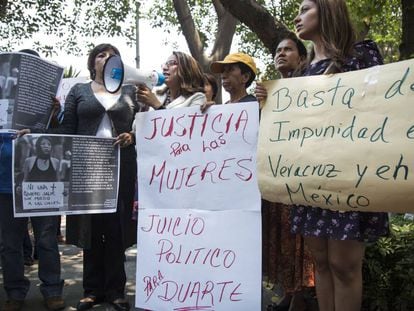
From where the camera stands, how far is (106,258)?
3.40 m

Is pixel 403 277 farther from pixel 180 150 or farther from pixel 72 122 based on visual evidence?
pixel 72 122

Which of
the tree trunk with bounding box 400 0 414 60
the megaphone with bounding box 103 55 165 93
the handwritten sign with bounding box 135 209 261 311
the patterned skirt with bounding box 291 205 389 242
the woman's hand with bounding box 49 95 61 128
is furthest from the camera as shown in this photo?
the tree trunk with bounding box 400 0 414 60

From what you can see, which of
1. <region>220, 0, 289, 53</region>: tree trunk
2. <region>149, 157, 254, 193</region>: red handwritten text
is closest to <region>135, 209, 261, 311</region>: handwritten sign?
<region>149, 157, 254, 193</region>: red handwritten text

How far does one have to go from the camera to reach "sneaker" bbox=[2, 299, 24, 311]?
10.7ft

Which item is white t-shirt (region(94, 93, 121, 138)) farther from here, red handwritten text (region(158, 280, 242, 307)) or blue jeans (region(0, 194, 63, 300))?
red handwritten text (region(158, 280, 242, 307))

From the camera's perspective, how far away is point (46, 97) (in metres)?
3.18

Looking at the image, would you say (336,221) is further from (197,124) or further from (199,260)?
(197,124)

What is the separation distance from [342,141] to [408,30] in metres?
2.62

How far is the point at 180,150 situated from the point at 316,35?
1.00m

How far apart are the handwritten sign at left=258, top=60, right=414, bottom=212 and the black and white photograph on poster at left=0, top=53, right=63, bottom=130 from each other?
151 centimetres

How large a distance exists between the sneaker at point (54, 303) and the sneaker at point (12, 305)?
0.17m

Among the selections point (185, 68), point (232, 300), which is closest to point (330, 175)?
→ point (232, 300)

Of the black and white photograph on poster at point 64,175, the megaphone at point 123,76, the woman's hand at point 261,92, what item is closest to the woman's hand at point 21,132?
the black and white photograph on poster at point 64,175

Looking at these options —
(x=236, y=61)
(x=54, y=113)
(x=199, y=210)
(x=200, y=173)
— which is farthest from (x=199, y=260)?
(x=54, y=113)
